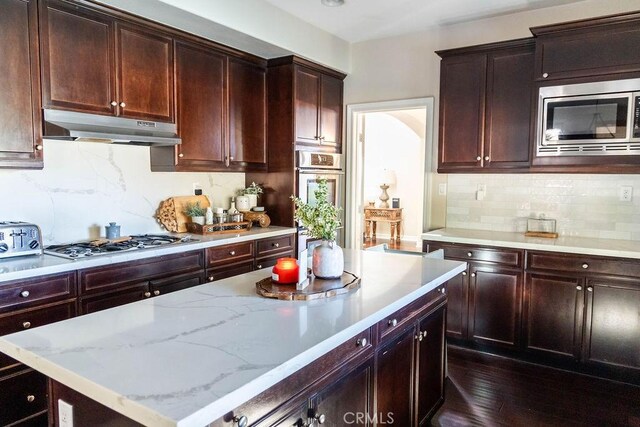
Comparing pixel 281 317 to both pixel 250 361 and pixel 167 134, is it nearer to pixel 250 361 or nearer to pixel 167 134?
pixel 250 361

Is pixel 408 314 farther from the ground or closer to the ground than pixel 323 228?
closer to the ground

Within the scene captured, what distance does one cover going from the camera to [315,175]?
4309 mm

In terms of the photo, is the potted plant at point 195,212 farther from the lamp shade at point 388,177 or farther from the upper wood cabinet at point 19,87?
the lamp shade at point 388,177

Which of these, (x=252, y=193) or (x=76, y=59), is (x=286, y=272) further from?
(x=252, y=193)

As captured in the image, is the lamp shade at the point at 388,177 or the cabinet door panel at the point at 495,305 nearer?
the cabinet door panel at the point at 495,305

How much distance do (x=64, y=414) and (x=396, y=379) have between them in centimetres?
125

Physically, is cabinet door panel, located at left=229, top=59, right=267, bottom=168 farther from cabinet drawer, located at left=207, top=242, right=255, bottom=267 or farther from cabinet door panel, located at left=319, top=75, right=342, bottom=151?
cabinet drawer, located at left=207, top=242, right=255, bottom=267

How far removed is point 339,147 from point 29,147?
114 inches

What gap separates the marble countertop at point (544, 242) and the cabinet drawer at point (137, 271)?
187 centimetres

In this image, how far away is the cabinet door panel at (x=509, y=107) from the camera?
11.2ft

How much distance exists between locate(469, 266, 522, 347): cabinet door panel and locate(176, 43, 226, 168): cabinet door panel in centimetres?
234

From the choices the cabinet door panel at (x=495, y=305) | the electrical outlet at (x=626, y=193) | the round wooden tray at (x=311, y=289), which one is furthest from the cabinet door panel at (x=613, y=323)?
the round wooden tray at (x=311, y=289)

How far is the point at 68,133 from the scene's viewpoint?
8.54ft

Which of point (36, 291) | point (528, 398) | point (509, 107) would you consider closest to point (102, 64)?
point (36, 291)
